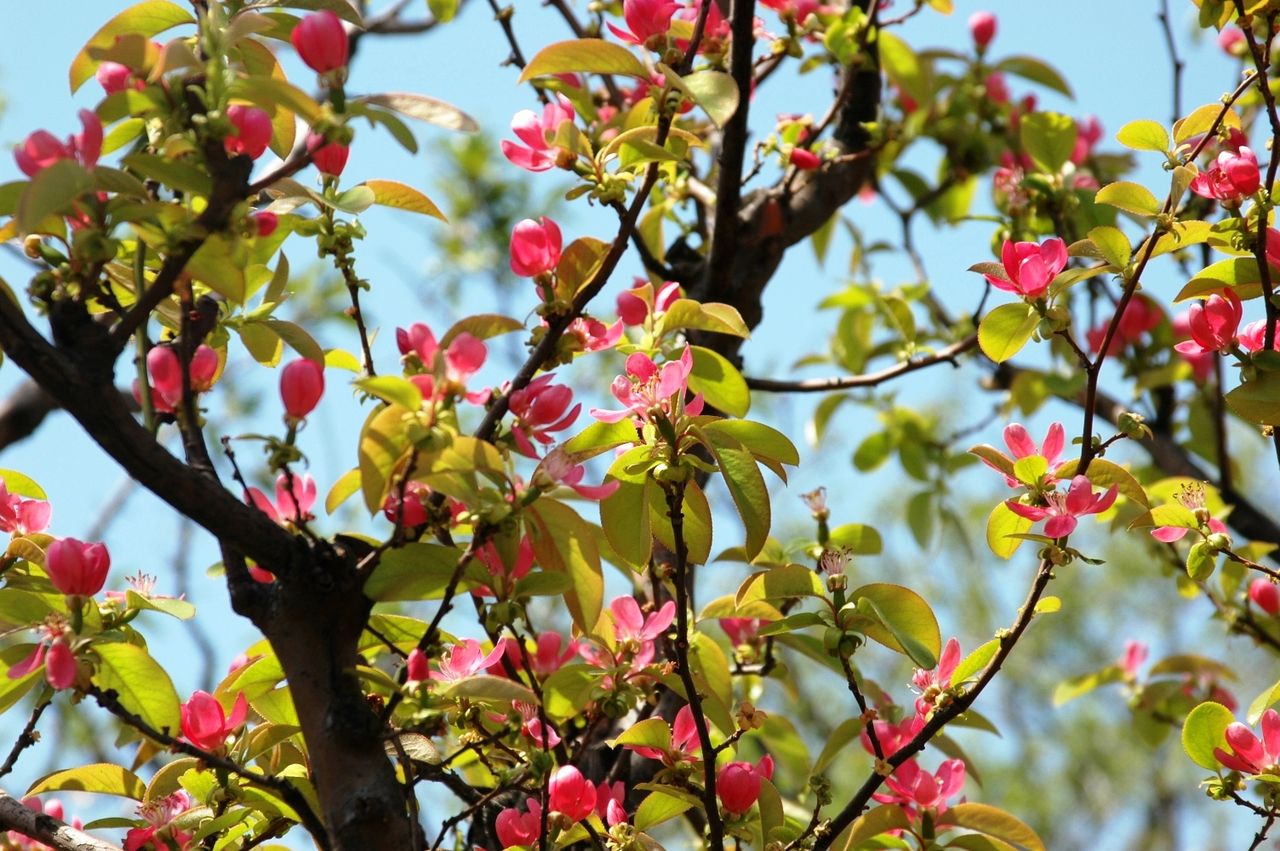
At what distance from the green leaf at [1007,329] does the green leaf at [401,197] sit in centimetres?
53

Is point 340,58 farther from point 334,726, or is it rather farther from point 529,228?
point 334,726

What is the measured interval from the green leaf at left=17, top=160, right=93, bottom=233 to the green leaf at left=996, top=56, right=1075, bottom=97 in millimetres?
1714

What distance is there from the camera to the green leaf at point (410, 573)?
1.06 meters

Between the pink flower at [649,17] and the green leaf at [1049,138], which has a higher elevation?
the green leaf at [1049,138]

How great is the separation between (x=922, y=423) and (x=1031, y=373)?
0.78 ft

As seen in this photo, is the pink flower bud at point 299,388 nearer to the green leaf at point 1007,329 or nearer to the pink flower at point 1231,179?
the green leaf at point 1007,329

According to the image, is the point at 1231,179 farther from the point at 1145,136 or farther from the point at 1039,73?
the point at 1039,73

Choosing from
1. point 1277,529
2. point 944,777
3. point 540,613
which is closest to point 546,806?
point 944,777

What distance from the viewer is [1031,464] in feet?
3.99

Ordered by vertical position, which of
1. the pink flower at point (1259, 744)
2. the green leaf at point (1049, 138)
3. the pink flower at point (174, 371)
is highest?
the green leaf at point (1049, 138)

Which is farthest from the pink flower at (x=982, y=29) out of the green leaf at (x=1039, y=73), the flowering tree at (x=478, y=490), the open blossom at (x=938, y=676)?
the open blossom at (x=938, y=676)

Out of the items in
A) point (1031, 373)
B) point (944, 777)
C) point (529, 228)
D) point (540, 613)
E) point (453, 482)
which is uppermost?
point (540, 613)

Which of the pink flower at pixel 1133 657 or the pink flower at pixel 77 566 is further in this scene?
the pink flower at pixel 1133 657

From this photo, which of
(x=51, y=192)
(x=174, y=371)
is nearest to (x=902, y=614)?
(x=174, y=371)
